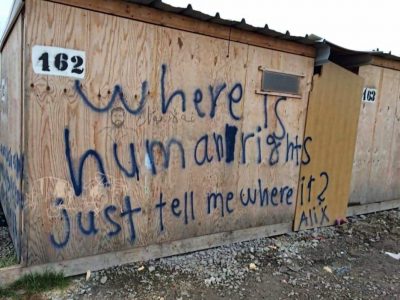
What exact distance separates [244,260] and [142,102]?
86.3 inches

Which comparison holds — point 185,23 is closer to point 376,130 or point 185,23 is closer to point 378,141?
point 376,130

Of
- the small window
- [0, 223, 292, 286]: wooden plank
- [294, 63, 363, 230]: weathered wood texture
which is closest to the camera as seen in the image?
[0, 223, 292, 286]: wooden plank

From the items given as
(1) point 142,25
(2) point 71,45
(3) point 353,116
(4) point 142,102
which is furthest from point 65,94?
(3) point 353,116

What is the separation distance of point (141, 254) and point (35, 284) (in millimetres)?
1064

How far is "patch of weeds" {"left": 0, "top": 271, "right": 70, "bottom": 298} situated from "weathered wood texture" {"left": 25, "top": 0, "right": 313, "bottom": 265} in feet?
0.50

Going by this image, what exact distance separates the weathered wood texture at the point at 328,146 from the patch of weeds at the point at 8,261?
3.60m

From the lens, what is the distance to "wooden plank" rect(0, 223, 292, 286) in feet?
10.3

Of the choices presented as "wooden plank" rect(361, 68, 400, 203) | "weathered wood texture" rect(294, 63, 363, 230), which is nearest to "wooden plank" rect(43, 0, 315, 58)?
"weathered wood texture" rect(294, 63, 363, 230)

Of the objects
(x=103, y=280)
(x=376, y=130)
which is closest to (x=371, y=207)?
(x=376, y=130)

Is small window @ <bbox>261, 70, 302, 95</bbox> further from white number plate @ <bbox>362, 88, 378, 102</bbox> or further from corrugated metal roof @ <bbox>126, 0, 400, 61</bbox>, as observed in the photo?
white number plate @ <bbox>362, 88, 378, 102</bbox>

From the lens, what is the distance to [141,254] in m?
3.70

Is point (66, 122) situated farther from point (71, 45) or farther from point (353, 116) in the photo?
point (353, 116)

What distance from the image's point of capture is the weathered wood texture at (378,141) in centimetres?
564

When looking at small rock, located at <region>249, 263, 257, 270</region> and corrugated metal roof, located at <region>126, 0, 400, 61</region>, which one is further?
small rock, located at <region>249, 263, 257, 270</region>
